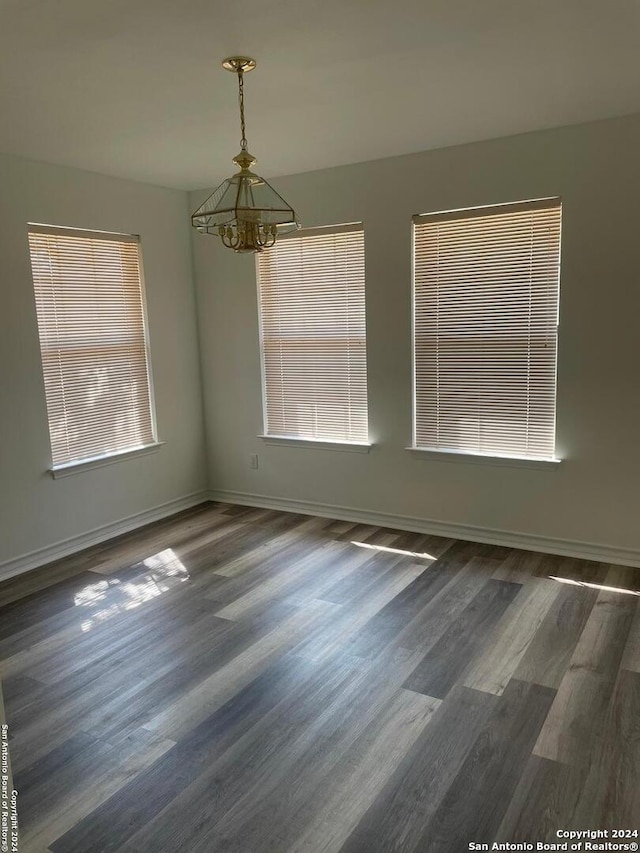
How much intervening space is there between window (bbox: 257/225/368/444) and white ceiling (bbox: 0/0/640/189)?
818 mm

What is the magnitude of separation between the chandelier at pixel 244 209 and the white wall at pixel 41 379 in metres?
1.89

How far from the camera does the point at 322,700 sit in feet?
8.52

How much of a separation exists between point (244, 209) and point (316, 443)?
2.65 metres

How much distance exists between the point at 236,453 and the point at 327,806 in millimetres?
3517

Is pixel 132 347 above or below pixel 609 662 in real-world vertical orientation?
above

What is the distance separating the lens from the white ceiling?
2.18 meters

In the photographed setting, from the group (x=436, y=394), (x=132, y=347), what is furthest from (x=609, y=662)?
(x=132, y=347)

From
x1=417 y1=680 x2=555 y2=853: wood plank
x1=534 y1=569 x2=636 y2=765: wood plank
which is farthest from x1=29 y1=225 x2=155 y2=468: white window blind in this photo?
x1=534 y1=569 x2=636 y2=765: wood plank

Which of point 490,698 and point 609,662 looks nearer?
point 490,698

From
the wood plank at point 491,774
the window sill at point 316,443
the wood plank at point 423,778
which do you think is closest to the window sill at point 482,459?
the window sill at point 316,443

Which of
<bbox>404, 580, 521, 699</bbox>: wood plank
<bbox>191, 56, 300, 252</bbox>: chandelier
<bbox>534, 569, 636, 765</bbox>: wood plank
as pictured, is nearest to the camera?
<bbox>534, 569, 636, 765</bbox>: wood plank

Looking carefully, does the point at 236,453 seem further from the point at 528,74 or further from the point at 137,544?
the point at 528,74

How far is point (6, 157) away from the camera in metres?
3.77

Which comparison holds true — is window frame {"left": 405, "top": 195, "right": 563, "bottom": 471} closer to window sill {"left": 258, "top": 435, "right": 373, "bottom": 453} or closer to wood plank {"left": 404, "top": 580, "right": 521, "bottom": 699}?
window sill {"left": 258, "top": 435, "right": 373, "bottom": 453}
